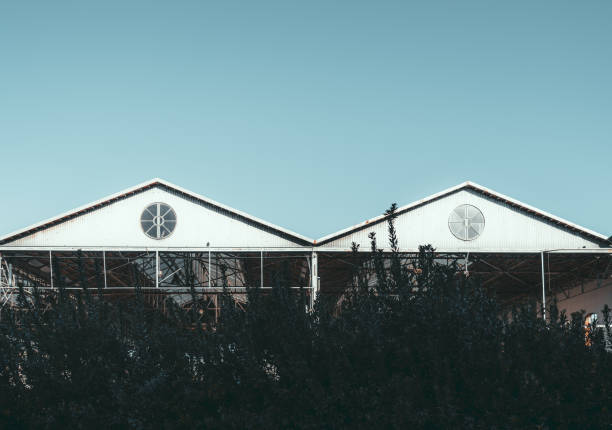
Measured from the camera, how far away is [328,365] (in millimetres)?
6312

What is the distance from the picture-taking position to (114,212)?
2959 centimetres

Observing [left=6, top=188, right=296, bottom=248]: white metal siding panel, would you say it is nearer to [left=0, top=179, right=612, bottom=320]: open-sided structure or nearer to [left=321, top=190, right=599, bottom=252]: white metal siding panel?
[left=0, top=179, right=612, bottom=320]: open-sided structure

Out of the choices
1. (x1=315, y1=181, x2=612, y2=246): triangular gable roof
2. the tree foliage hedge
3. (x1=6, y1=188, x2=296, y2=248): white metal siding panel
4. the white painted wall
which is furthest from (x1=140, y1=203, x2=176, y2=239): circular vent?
the tree foliage hedge

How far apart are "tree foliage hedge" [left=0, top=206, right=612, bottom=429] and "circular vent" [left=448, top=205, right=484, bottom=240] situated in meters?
23.5

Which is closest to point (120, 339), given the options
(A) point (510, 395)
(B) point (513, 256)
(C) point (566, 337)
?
(A) point (510, 395)

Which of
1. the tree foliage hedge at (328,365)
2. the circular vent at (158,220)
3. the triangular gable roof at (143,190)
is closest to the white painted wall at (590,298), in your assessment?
the triangular gable roof at (143,190)

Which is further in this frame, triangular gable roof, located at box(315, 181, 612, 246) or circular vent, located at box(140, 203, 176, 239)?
triangular gable roof, located at box(315, 181, 612, 246)

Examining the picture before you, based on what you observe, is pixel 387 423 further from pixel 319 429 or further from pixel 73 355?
pixel 73 355

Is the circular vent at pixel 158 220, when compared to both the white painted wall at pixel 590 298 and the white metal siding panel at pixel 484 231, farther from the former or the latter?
the white painted wall at pixel 590 298

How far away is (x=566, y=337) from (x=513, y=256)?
87.7 ft

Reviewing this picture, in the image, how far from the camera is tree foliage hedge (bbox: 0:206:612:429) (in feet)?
19.6

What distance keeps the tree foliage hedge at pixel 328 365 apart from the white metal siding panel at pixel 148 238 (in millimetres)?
21995

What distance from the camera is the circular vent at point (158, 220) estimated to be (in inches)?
1156

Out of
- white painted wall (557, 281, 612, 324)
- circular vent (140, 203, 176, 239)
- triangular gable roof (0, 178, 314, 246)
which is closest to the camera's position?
triangular gable roof (0, 178, 314, 246)
